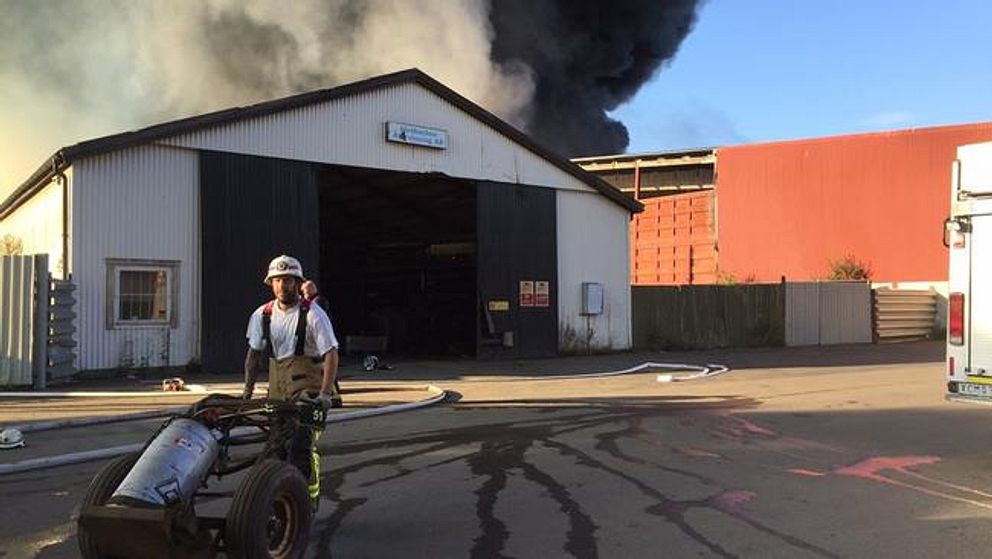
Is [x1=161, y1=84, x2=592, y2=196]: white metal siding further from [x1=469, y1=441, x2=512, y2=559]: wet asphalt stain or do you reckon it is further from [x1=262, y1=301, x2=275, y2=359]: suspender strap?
[x1=262, y1=301, x2=275, y2=359]: suspender strap

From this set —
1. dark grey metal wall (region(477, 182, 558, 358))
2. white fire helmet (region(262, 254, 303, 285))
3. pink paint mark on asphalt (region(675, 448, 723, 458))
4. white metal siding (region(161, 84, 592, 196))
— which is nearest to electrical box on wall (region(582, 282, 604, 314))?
dark grey metal wall (region(477, 182, 558, 358))

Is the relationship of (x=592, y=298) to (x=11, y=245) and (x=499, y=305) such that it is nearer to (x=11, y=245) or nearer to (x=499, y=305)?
(x=499, y=305)

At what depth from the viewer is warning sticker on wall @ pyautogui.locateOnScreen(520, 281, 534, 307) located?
22.6m

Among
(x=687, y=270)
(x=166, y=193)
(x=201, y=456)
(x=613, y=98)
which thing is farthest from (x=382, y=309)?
(x=613, y=98)

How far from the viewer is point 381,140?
20.0m

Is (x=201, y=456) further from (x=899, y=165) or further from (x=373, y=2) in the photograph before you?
(x=373, y=2)

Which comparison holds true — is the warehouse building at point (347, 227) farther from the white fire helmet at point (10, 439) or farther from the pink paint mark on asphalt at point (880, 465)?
the pink paint mark on asphalt at point (880, 465)

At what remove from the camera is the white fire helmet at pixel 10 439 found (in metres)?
9.04

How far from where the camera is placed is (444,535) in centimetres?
572

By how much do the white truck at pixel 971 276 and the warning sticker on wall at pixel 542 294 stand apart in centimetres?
1446

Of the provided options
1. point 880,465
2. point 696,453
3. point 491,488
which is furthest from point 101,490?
point 880,465

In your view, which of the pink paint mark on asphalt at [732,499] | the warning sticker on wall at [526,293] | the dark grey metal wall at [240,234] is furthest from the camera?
the warning sticker on wall at [526,293]

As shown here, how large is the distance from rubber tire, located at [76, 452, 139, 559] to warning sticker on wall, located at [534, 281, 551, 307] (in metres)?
18.5

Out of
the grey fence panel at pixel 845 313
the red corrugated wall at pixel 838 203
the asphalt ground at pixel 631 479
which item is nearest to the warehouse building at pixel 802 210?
the red corrugated wall at pixel 838 203
